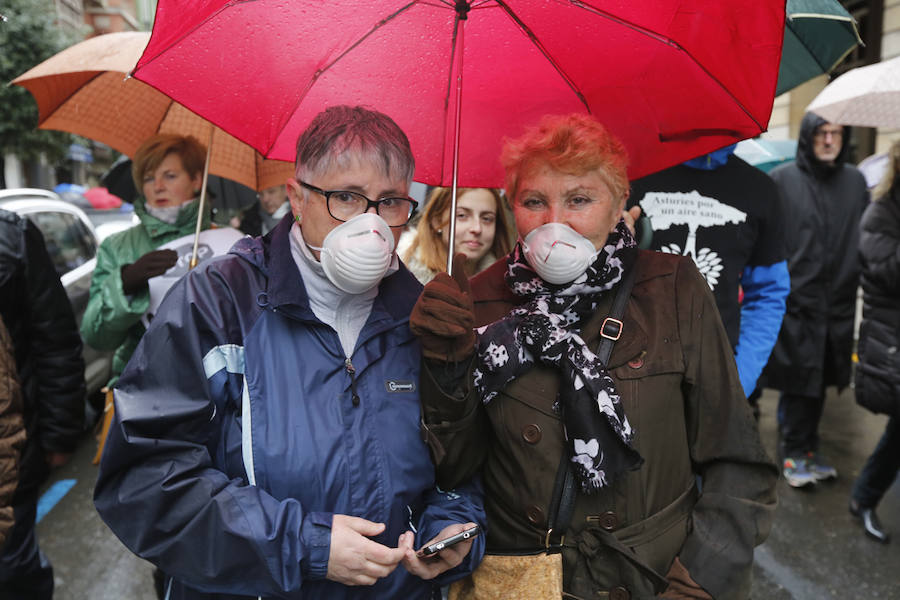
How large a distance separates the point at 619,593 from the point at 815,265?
3868mm

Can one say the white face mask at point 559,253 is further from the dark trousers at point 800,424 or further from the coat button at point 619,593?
the dark trousers at point 800,424

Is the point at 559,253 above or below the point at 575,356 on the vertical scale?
above

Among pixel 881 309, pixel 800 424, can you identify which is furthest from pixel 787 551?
pixel 881 309

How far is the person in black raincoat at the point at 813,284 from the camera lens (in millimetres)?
4805

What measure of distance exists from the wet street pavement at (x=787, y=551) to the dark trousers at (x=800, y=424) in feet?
0.87

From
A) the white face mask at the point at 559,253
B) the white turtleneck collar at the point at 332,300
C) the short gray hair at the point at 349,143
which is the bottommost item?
the white turtleneck collar at the point at 332,300

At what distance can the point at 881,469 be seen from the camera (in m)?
4.03

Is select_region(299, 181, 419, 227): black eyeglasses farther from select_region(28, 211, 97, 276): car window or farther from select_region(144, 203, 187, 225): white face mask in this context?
select_region(28, 211, 97, 276): car window

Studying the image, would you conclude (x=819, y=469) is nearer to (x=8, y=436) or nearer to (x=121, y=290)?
(x=121, y=290)

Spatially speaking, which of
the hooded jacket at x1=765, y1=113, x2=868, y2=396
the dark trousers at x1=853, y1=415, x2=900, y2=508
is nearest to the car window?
the hooded jacket at x1=765, y1=113, x2=868, y2=396

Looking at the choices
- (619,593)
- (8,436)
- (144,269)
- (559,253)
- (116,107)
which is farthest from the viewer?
(116,107)

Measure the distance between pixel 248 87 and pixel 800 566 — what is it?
383cm

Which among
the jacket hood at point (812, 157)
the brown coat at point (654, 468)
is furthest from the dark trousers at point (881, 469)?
the brown coat at point (654, 468)

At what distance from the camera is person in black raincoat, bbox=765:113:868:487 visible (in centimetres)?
480
